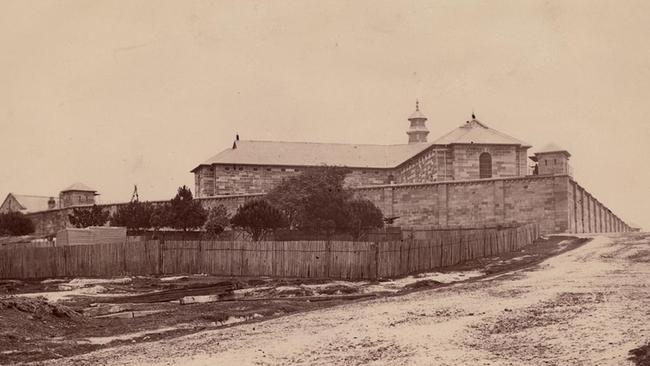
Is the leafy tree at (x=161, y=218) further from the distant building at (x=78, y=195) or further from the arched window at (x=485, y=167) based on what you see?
the distant building at (x=78, y=195)

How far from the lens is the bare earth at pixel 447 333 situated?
36.6 feet

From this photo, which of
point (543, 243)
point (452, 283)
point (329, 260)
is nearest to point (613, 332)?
point (452, 283)

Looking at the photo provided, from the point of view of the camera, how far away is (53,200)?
87125 mm

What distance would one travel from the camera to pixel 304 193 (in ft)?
159

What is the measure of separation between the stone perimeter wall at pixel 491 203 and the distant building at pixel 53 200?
119 feet

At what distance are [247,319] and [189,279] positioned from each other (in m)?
10.4

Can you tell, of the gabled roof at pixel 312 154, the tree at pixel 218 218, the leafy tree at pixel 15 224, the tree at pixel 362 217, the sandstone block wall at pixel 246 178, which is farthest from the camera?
the gabled roof at pixel 312 154

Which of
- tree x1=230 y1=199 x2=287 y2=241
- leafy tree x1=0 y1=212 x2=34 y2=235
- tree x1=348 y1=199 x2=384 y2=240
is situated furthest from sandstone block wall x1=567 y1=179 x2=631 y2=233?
leafy tree x1=0 y1=212 x2=34 y2=235

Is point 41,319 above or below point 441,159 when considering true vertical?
below

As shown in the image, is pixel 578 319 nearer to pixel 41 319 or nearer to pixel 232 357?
pixel 232 357

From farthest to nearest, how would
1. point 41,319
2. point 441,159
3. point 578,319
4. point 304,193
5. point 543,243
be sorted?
point 441,159
point 304,193
point 543,243
point 41,319
point 578,319

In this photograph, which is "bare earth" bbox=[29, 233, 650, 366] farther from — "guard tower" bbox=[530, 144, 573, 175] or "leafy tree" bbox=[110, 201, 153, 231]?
"leafy tree" bbox=[110, 201, 153, 231]

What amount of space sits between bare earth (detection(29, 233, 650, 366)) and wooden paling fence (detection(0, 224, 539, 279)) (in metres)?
6.37

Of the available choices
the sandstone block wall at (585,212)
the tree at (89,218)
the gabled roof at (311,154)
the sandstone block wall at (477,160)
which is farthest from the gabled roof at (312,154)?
the sandstone block wall at (585,212)
